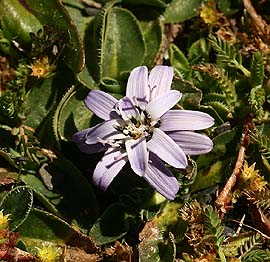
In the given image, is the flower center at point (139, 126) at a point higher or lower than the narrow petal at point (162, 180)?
higher

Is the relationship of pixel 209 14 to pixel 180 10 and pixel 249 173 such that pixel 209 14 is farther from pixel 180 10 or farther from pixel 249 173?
pixel 249 173

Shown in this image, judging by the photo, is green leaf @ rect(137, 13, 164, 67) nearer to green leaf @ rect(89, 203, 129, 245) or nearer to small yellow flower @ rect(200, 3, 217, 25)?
small yellow flower @ rect(200, 3, 217, 25)

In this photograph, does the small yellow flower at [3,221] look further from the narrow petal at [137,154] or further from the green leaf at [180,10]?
the green leaf at [180,10]

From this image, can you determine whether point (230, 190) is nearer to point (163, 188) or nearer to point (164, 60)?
point (163, 188)

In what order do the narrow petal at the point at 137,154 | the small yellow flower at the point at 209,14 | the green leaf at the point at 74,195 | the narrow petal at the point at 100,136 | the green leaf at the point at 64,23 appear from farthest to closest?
the small yellow flower at the point at 209,14
the green leaf at the point at 64,23
the green leaf at the point at 74,195
the narrow petal at the point at 100,136
the narrow petal at the point at 137,154

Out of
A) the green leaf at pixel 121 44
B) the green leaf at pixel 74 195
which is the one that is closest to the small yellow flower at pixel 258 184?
the green leaf at pixel 74 195

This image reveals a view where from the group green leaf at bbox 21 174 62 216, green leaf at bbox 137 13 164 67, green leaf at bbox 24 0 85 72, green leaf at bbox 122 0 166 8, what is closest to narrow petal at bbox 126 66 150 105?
green leaf at bbox 24 0 85 72
